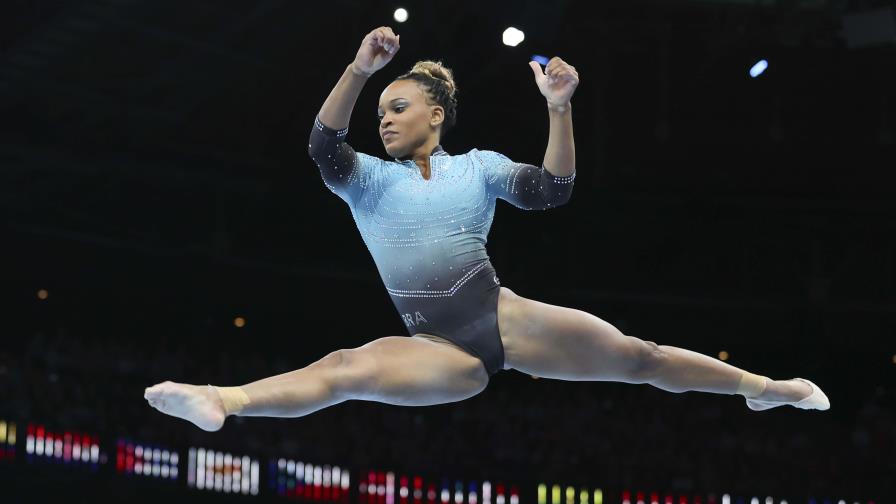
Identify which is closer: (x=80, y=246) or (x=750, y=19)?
(x=750, y=19)

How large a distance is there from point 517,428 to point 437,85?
420 inches

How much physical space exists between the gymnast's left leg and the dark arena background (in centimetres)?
678

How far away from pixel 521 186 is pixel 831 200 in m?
10.7

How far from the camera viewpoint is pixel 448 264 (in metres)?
4.97

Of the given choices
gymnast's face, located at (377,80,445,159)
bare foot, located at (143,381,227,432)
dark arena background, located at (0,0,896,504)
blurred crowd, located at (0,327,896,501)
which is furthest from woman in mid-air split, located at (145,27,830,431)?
blurred crowd, located at (0,327,896,501)

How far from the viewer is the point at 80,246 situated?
17484 mm

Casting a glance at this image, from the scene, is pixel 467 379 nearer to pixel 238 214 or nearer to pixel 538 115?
pixel 538 115

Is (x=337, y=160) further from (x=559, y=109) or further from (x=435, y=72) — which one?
(x=559, y=109)

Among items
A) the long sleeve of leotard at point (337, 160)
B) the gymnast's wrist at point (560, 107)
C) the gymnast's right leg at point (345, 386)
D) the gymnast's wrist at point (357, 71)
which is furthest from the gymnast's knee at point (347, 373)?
the gymnast's wrist at point (560, 107)

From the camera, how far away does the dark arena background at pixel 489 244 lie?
12.3 m

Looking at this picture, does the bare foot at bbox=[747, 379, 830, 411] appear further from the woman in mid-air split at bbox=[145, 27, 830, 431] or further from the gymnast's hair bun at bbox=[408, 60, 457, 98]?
the gymnast's hair bun at bbox=[408, 60, 457, 98]

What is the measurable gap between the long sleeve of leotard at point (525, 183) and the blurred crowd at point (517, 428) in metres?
8.20

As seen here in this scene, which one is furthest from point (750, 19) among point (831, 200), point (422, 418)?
point (422, 418)

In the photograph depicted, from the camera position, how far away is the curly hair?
5266 millimetres
